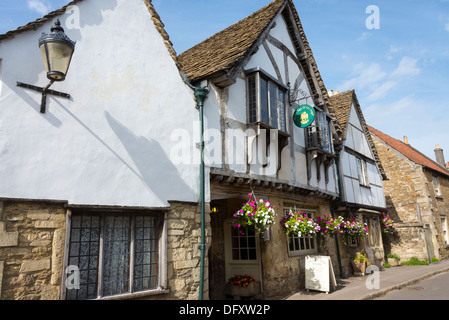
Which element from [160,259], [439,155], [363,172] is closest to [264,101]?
[160,259]

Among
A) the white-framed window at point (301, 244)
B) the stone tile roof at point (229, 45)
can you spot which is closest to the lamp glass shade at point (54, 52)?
the stone tile roof at point (229, 45)

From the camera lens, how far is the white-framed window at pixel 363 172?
13745mm

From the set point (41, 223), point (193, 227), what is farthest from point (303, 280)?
point (41, 223)

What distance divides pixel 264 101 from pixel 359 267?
7.66 meters

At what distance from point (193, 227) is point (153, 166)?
141cm

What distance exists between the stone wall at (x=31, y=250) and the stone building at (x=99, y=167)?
0.01m

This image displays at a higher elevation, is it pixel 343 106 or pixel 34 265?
pixel 343 106

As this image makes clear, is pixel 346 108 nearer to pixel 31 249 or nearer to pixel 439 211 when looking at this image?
pixel 439 211

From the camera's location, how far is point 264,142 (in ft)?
26.0

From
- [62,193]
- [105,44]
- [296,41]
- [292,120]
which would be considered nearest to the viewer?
[62,193]

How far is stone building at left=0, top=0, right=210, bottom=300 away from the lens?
4.30m

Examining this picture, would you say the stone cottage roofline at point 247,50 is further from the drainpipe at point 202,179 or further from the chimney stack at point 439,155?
the chimney stack at point 439,155

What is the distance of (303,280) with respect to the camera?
8766 mm

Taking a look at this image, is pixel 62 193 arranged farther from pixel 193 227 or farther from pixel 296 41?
pixel 296 41
